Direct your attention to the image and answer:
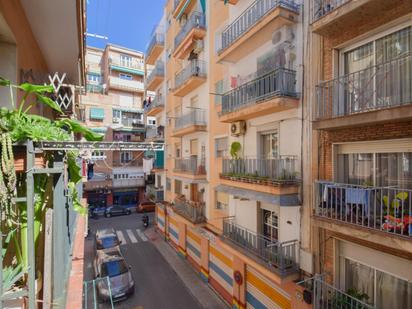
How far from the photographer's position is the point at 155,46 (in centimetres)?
1955

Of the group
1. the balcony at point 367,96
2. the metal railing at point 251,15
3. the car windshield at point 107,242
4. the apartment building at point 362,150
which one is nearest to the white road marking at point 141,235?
the car windshield at point 107,242

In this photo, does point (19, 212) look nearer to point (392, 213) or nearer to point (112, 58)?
point (392, 213)

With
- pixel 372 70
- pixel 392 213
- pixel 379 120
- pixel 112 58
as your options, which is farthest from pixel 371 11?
pixel 112 58

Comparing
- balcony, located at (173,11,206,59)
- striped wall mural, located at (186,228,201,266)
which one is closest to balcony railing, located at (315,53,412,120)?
balcony, located at (173,11,206,59)

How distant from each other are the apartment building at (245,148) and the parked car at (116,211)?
14.3 meters

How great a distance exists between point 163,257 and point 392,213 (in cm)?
1395

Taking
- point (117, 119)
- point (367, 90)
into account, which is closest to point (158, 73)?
point (117, 119)

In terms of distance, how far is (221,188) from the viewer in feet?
30.1

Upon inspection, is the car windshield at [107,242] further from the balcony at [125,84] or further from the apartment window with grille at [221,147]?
the balcony at [125,84]

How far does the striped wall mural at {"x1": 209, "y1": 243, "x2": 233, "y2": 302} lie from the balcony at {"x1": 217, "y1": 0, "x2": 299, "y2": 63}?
8499 millimetres

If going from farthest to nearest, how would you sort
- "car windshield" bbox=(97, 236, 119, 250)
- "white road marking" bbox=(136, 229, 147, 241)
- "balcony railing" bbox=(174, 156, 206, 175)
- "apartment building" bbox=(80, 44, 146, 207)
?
"apartment building" bbox=(80, 44, 146, 207), "white road marking" bbox=(136, 229, 147, 241), "car windshield" bbox=(97, 236, 119, 250), "balcony railing" bbox=(174, 156, 206, 175)

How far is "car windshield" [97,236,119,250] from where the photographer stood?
15.1 meters

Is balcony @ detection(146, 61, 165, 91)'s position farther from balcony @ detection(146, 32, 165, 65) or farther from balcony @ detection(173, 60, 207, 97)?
balcony @ detection(173, 60, 207, 97)

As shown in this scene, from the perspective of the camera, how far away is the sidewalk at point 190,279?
1081 cm
